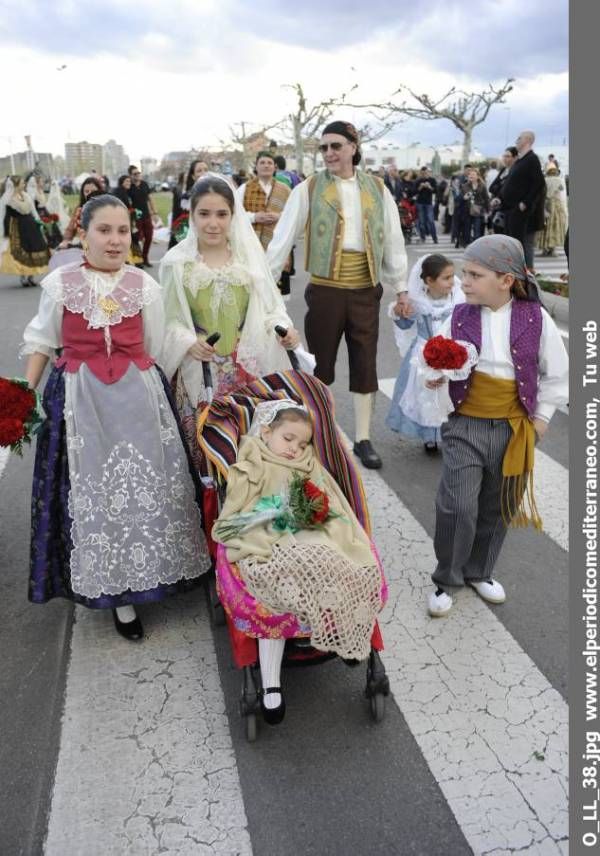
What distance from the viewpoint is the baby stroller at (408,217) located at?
17.2 meters

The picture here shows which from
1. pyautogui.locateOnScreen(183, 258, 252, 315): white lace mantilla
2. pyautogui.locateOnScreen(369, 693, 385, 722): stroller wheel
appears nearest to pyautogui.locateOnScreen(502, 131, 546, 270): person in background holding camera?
pyautogui.locateOnScreen(183, 258, 252, 315): white lace mantilla

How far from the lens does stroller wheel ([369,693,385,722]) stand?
2932 mm

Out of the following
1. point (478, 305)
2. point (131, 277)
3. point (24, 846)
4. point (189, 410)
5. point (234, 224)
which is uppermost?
point (234, 224)

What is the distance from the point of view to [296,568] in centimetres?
263

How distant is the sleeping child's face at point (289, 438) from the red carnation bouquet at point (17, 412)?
1.10 m

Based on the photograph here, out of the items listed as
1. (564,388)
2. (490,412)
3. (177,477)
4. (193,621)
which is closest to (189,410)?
(177,477)

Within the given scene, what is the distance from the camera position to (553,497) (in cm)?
504

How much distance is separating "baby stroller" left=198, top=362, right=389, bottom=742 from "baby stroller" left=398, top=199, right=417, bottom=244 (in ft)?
46.7

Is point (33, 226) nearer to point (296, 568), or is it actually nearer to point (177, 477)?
point (177, 477)

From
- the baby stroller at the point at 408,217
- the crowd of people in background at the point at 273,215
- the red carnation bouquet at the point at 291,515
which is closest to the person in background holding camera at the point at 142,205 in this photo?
the crowd of people in background at the point at 273,215

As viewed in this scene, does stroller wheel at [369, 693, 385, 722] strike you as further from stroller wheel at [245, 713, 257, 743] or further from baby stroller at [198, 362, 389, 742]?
stroller wheel at [245, 713, 257, 743]

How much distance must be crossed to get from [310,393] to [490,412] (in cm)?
87

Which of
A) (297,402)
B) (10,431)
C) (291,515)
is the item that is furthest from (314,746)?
(10,431)

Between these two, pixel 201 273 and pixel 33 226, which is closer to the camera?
pixel 201 273
